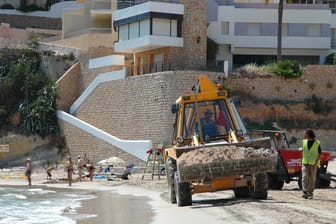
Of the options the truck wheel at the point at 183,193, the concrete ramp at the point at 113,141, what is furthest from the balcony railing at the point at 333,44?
the truck wheel at the point at 183,193

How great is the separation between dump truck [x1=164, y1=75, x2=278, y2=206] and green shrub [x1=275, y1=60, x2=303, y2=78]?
23877 millimetres

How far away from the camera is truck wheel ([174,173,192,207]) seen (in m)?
19.2

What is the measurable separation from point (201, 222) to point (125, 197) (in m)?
12.2

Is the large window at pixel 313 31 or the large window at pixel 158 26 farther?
the large window at pixel 313 31

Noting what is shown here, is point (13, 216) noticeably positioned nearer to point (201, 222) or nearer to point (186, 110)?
Result: point (186, 110)

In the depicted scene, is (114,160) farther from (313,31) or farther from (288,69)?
(313,31)

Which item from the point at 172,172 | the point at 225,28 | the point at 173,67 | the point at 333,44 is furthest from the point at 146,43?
the point at 172,172

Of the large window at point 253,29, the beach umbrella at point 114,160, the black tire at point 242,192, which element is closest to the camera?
the black tire at point 242,192

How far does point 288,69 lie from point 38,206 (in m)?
21.9

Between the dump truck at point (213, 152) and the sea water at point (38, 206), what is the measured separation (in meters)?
3.16

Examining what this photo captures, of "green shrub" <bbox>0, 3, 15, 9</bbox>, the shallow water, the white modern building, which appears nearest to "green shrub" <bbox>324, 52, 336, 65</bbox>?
the white modern building

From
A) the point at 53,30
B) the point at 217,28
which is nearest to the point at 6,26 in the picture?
the point at 53,30

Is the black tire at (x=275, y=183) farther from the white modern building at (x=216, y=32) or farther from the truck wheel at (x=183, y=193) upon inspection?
the white modern building at (x=216, y=32)

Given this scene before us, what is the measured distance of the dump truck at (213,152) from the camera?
60.3 feet
